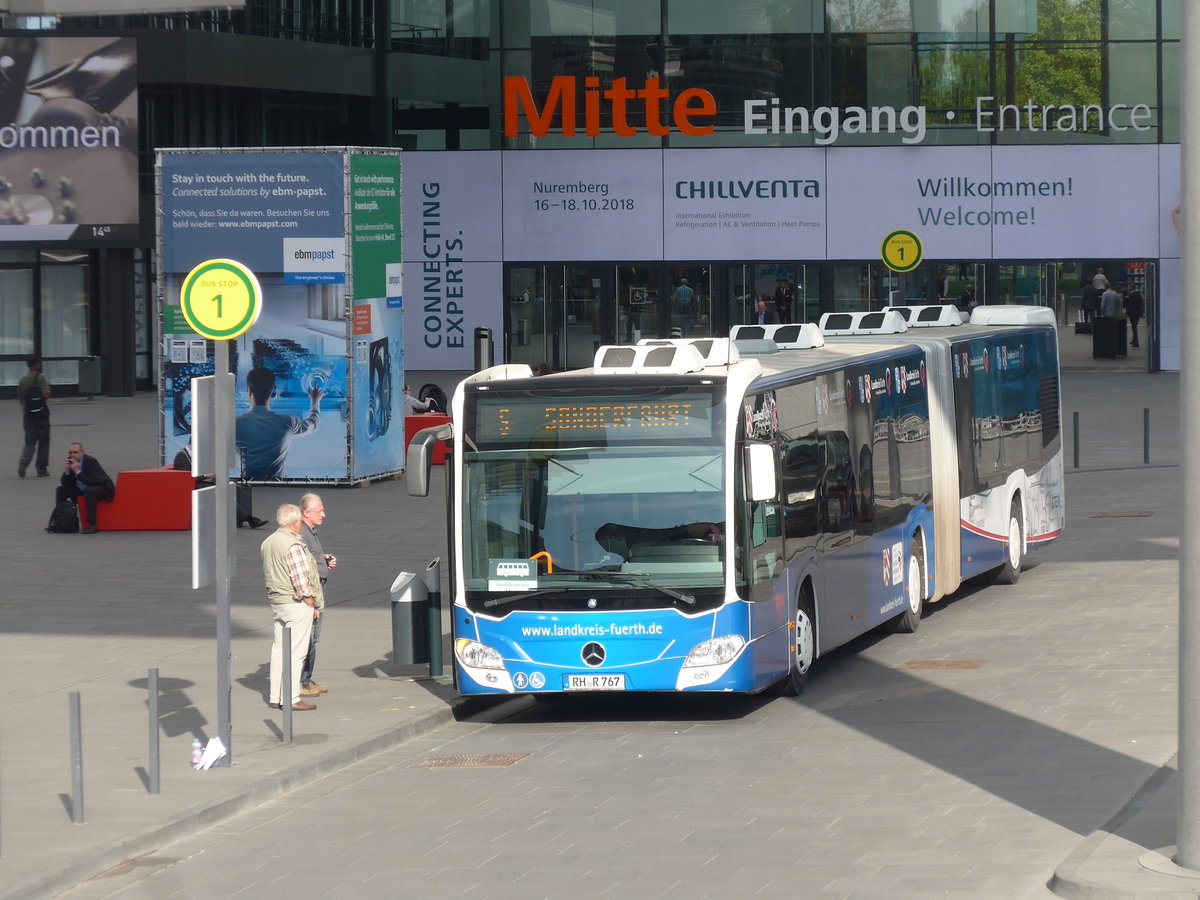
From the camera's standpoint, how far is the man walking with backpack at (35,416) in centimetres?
2939

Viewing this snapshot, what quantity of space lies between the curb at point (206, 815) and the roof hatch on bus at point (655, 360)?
277cm

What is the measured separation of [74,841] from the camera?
10.1 m

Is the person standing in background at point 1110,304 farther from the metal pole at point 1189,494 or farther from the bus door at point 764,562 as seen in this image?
the metal pole at point 1189,494

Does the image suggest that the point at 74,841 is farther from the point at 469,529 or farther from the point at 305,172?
the point at 305,172

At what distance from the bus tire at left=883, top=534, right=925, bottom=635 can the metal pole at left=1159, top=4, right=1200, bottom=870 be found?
29.5 ft

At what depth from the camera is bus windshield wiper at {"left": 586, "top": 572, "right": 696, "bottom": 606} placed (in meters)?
13.4

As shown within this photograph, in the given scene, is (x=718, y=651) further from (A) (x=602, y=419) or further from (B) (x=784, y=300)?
(B) (x=784, y=300)

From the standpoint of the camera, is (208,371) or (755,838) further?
(208,371)

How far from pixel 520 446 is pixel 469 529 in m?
0.68

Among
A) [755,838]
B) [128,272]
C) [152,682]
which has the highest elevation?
[128,272]

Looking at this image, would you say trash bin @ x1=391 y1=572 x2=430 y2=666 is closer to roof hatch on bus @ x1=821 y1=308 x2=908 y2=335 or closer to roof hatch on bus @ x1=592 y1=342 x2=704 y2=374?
roof hatch on bus @ x1=592 y1=342 x2=704 y2=374

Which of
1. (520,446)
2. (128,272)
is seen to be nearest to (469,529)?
(520,446)

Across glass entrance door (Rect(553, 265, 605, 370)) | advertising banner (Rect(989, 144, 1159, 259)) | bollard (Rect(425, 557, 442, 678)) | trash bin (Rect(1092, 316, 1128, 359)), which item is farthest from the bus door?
trash bin (Rect(1092, 316, 1128, 359))

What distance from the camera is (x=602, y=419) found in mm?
13672
